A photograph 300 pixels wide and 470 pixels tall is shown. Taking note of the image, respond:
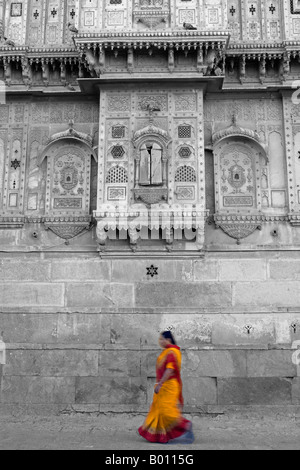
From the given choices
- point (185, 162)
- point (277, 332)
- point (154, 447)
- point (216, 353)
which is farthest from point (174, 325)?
point (154, 447)

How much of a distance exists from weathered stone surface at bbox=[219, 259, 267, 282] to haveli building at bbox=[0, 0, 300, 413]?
3cm

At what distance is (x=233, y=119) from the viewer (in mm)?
10812

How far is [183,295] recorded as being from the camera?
391 inches

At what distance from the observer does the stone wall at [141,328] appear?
8.90 m

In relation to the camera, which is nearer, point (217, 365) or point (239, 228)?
point (217, 365)

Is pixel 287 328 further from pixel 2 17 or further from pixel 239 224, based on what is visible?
pixel 2 17

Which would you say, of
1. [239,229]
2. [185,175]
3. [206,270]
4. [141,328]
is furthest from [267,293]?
[185,175]

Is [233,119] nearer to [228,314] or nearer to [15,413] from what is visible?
[228,314]

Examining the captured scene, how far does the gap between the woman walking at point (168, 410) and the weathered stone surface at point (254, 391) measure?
3.02 metres

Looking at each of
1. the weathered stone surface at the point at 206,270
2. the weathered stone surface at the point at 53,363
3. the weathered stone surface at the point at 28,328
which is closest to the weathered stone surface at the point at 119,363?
the weathered stone surface at the point at 53,363

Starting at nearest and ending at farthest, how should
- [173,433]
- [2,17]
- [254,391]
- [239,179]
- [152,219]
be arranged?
[173,433] → [254,391] → [152,219] → [239,179] → [2,17]

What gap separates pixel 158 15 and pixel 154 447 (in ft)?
28.6

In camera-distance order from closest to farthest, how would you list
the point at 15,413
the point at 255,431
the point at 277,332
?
1. the point at 255,431
2. the point at 15,413
3. the point at 277,332

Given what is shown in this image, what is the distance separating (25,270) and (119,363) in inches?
113
